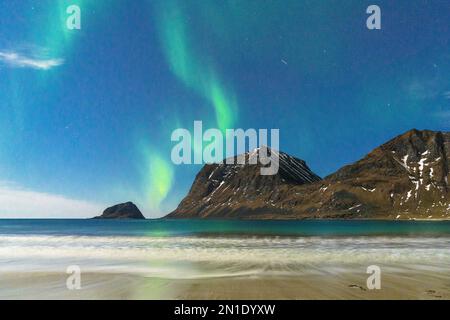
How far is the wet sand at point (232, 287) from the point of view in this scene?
18.1 metres

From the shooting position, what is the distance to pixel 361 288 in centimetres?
1966

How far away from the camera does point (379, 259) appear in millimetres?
33469

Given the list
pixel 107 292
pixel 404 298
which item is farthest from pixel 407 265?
pixel 107 292

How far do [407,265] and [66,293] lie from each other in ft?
74.6

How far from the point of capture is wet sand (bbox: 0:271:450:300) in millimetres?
18078

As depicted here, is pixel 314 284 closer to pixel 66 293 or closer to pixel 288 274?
pixel 288 274

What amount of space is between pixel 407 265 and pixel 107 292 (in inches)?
827

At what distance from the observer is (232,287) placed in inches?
781
